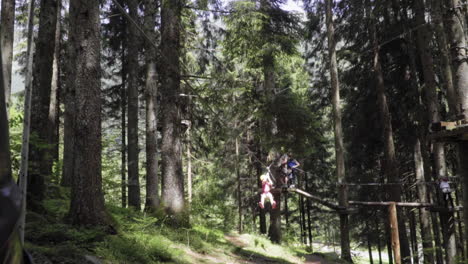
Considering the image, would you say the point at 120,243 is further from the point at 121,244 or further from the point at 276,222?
the point at 276,222

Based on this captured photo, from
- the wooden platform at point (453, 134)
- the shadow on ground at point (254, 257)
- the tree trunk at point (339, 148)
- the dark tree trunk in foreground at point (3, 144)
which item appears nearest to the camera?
the dark tree trunk in foreground at point (3, 144)

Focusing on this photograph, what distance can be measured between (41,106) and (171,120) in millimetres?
3586

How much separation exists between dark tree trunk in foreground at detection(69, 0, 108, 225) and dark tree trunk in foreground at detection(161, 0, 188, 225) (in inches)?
135

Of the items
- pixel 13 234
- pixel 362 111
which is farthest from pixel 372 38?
pixel 13 234

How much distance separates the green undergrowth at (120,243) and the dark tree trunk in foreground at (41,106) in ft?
1.69

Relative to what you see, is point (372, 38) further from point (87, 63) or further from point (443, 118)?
point (87, 63)

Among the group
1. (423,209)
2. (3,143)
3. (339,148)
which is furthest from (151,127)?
(423,209)

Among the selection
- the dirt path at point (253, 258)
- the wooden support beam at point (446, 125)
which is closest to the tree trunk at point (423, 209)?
the dirt path at point (253, 258)

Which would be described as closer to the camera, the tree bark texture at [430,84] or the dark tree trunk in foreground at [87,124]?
the dark tree trunk in foreground at [87,124]

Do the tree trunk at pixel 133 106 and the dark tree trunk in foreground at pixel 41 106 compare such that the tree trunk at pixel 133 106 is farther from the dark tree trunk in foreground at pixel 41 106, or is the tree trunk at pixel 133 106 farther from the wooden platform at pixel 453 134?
the wooden platform at pixel 453 134

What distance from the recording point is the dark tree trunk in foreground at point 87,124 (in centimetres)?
660

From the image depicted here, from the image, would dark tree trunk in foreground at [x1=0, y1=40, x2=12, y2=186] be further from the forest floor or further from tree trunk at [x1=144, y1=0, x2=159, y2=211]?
tree trunk at [x1=144, y1=0, x2=159, y2=211]

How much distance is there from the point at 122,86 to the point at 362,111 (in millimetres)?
13324

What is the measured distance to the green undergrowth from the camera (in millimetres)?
5445
